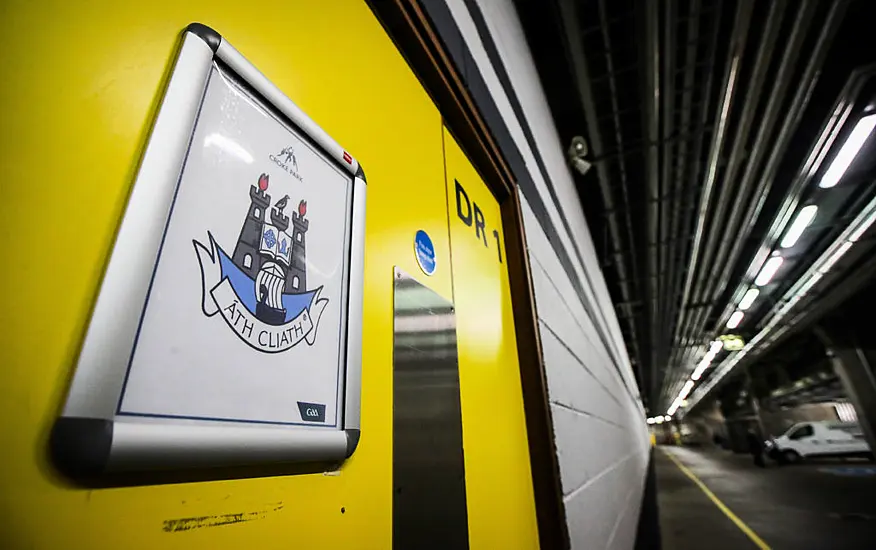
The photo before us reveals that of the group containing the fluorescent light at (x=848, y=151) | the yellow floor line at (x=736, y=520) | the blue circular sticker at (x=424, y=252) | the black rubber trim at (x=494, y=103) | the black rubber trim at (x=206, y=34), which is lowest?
the yellow floor line at (x=736, y=520)

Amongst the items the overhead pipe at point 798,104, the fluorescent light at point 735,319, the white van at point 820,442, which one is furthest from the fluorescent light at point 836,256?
the white van at point 820,442

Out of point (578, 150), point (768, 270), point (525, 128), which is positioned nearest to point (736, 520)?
point (768, 270)

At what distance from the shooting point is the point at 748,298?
6000 mm

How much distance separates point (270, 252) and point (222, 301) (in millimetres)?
76

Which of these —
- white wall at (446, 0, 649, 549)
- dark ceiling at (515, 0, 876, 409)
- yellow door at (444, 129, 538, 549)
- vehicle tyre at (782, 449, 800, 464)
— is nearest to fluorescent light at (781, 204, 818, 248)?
dark ceiling at (515, 0, 876, 409)

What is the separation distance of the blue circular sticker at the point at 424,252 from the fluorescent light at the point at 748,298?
22.1ft

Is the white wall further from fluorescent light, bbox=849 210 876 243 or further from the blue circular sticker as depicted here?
fluorescent light, bbox=849 210 876 243

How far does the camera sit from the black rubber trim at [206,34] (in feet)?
1.26

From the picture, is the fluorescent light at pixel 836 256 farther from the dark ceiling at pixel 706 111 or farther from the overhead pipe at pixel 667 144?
the overhead pipe at pixel 667 144

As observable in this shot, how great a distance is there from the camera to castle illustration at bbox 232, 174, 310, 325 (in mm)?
385

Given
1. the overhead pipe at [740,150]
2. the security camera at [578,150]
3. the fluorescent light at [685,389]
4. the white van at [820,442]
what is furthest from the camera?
the fluorescent light at [685,389]

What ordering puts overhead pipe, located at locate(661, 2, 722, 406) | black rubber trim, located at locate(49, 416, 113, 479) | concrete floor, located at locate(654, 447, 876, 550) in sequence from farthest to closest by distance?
concrete floor, located at locate(654, 447, 876, 550) < overhead pipe, located at locate(661, 2, 722, 406) < black rubber trim, located at locate(49, 416, 113, 479)

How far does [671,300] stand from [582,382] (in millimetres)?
4658

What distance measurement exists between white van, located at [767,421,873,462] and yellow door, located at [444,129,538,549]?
1449 centimetres
